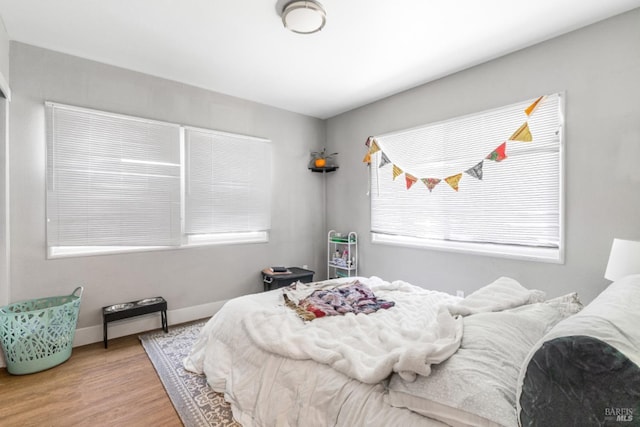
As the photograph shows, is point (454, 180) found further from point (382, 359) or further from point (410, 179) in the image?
point (382, 359)

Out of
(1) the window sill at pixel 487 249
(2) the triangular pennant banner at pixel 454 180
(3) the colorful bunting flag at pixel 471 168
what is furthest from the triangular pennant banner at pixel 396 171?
(1) the window sill at pixel 487 249

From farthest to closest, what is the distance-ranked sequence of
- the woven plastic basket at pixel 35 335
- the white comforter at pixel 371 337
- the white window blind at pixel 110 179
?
the white window blind at pixel 110 179
the woven plastic basket at pixel 35 335
the white comforter at pixel 371 337

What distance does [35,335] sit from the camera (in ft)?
7.59

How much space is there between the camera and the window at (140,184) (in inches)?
107

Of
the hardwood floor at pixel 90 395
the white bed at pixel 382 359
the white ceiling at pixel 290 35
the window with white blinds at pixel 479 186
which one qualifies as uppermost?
the white ceiling at pixel 290 35

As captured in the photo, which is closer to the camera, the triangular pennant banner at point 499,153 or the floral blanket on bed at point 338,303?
the floral blanket on bed at point 338,303

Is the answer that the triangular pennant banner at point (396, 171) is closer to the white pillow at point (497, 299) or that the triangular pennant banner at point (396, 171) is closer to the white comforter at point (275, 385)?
the white comforter at point (275, 385)

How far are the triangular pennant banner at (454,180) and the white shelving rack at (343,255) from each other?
4.84ft

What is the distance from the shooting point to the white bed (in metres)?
1.05

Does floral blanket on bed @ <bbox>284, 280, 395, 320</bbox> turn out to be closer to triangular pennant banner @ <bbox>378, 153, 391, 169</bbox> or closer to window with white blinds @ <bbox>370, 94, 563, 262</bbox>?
window with white blinds @ <bbox>370, 94, 563, 262</bbox>

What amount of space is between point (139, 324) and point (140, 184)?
4.83 feet

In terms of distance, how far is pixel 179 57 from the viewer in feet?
9.21

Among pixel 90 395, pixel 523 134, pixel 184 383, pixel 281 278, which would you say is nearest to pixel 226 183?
pixel 281 278

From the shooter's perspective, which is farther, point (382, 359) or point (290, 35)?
point (290, 35)
